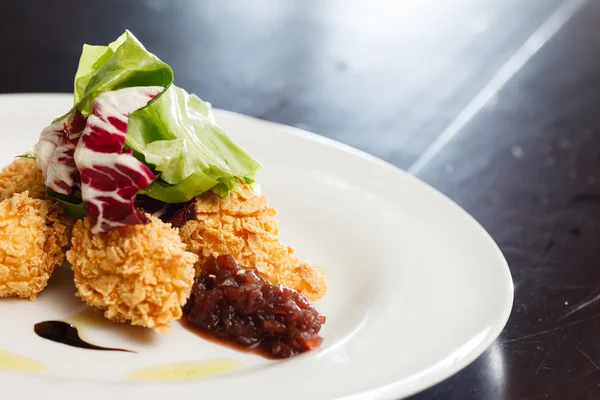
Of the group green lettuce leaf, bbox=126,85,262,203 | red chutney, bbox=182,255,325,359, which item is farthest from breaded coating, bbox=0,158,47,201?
red chutney, bbox=182,255,325,359

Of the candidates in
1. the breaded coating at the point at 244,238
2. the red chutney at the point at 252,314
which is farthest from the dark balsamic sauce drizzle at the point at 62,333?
the breaded coating at the point at 244,238

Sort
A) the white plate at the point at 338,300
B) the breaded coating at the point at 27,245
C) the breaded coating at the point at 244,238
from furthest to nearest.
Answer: the breaded coating at the point at 244,238
the breaded coating at the point at 27,245
the white plate at the point at 338,300

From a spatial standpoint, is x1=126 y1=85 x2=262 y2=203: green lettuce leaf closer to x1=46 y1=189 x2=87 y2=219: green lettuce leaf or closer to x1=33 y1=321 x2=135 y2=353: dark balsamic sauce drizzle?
x1=46 y1=189 x2=87 y2=219: green lettuce leaf

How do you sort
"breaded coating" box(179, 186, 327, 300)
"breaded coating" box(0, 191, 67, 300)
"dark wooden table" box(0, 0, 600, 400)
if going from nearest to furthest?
"breaded coating" box(0, 191, 67, 300), "breaded coating" box(179, 186, 327, 300), "dark wooden table" box(0, 0, 600, 400)

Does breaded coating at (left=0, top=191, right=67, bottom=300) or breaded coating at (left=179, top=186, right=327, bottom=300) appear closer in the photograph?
breaded coating at (left=0, top=191, right=67, bottom=300)

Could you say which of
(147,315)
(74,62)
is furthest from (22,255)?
(74,62)

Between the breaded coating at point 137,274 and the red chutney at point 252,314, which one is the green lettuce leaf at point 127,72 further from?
the red chutney at point 252,314
